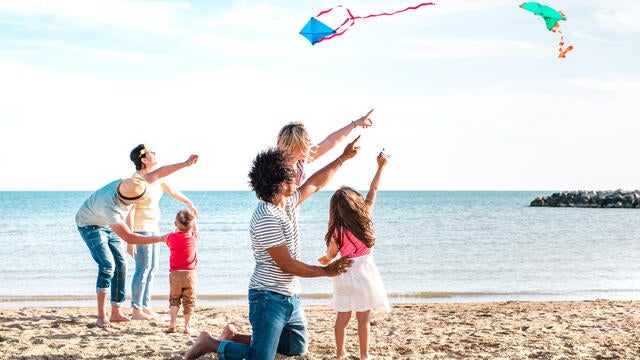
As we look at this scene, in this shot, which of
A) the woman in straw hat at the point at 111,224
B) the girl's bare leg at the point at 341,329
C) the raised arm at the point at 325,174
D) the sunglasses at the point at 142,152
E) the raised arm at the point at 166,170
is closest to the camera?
the raised arm at the point at 325,174

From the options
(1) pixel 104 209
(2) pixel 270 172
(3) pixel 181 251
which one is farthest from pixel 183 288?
(2) pixel 270 172

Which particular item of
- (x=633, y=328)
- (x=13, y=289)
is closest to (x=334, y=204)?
(x=633, y=328)

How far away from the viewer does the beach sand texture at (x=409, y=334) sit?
5684mm

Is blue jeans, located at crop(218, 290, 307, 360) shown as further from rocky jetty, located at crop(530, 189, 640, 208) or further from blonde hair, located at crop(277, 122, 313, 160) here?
rocky jetty, located at crop(530, 189, 640, 208)

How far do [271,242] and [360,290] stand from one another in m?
1.24

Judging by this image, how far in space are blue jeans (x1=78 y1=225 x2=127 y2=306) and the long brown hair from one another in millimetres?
2511

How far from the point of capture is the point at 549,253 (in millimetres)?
17844

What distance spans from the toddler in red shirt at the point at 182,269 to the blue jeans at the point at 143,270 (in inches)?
22.1

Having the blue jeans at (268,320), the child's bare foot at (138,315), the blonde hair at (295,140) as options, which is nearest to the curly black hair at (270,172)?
the blonde hair at (295,140)

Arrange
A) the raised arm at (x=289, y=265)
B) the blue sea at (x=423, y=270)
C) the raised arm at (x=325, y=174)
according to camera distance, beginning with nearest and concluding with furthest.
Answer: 1. the raised arm at (x=289, y=265)
2. the raised arm at (x=325, y=174)
3. the blue sea at (x=423, y=270)

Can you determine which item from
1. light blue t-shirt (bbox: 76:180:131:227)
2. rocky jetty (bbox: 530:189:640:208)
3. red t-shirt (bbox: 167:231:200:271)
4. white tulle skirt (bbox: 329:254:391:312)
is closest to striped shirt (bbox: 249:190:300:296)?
white tulle skirt (bbox: 329:254:391:312)

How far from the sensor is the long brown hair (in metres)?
4.96

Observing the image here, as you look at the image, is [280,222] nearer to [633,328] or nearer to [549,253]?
[633,328]

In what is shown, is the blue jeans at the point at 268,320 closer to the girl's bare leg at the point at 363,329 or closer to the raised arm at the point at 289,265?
the raised arm at the point at 289,265
